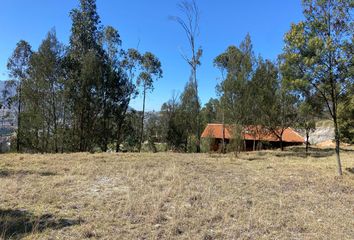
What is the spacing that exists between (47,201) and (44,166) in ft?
17.8

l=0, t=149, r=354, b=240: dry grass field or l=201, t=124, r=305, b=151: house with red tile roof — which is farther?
l=201, t=124, r=305, b=151: house with red tile roof

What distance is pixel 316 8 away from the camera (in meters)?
10.6

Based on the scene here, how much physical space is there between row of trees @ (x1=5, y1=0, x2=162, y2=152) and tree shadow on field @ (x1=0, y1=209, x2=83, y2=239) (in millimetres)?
20368

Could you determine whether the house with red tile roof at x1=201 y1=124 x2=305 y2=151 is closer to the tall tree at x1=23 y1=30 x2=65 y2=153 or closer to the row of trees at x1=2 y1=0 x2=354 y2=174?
the row of trees at x1=2 y1=0 x2=354 y2=174

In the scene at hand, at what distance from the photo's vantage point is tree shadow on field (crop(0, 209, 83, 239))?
4.44 meters

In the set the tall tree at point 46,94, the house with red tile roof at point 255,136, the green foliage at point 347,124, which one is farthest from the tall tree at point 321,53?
the tall tree at point 46,94

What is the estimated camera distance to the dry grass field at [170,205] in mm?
4707

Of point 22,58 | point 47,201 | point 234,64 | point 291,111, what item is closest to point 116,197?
point 47,201

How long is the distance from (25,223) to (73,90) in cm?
2184

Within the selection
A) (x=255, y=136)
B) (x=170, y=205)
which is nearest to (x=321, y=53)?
(x=170, y=205)

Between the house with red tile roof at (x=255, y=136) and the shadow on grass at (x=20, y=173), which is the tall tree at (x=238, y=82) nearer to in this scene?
the house with red tile roof at (x=255, y=136)

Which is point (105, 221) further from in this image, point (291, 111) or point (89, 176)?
point (291, 111)

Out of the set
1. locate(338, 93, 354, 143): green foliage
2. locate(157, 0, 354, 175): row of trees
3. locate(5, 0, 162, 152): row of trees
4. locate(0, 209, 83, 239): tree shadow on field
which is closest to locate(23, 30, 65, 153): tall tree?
locate(5, 0, 162, 152): row of trees

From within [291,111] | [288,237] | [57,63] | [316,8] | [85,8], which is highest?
[85,8]
